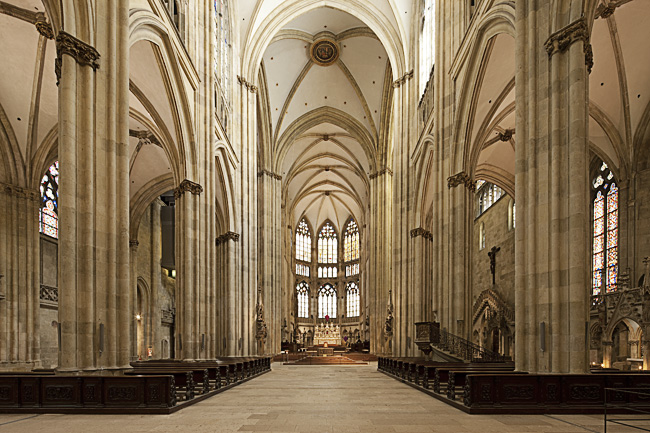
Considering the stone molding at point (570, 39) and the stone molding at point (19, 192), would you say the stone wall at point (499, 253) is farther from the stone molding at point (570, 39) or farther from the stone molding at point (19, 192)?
the stone molding at point (19, 192)

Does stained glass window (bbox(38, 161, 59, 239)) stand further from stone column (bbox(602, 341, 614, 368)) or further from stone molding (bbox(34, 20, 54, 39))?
stone column (bbox(602, 341, 614, 368))

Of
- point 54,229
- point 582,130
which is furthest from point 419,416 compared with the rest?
point 54,229

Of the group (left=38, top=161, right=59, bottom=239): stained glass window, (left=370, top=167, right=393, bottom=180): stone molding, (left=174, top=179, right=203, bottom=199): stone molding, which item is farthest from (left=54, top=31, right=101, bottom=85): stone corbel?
(left=370, top=167, right=393, bottom=180): stone molding

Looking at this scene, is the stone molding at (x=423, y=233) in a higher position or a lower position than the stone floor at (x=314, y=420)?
higher

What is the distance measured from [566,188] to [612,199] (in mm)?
13741

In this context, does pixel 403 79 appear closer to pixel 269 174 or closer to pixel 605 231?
pixel 605 231

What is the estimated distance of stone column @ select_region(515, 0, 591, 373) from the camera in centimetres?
1010

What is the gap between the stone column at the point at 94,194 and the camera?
988 centimetres

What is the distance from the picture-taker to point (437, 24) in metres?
20.7

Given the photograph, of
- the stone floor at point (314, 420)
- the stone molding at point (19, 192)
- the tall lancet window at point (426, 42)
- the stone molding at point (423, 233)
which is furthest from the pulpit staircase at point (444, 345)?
the stone molding at point (19, 192)

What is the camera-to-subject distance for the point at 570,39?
10.5m

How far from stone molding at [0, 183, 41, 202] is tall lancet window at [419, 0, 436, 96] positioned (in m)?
17.2

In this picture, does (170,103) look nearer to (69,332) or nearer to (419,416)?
(69,332)

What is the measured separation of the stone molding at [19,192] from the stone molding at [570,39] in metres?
19.1
